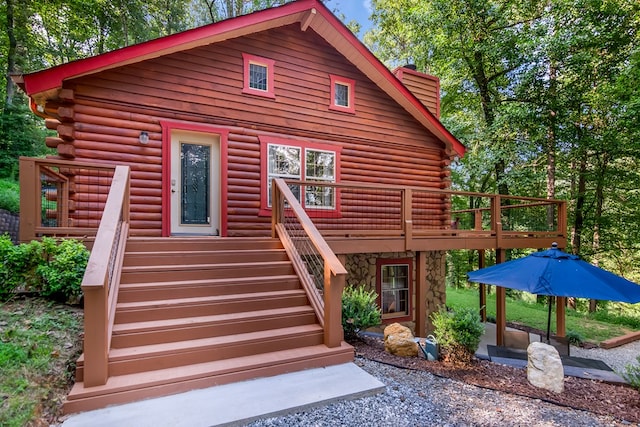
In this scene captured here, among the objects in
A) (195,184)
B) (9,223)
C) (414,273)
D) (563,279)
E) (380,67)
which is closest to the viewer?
(563,279)

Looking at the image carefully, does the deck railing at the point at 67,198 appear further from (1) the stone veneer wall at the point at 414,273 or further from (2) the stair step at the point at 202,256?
(1) the stone veneer wall at the point at 414,273

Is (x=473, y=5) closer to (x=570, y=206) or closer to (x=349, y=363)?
(x=570, y=206)

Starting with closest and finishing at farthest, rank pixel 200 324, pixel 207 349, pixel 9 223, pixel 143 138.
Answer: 1. pixel 207 349
2. pixel 200 324
3. pixel 143 138
4. pixel 9 223

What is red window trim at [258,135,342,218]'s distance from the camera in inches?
266

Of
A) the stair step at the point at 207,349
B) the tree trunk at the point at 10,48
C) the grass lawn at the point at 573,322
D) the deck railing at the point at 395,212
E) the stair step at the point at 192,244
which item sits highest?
the tree trunk at the point at 10,48

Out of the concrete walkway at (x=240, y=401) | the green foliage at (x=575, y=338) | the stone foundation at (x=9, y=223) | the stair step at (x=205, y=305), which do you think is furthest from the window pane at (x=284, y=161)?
the stone foundation at (x=9, y=223)

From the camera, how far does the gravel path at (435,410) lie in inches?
99.3

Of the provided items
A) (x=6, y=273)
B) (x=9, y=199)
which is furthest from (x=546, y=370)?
(x=9, y=199)

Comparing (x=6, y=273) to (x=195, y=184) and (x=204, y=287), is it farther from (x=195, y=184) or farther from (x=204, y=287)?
(x=195, y=184)

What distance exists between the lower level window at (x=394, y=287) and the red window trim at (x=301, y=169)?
1.81 m

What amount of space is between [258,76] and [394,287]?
19.0 feet

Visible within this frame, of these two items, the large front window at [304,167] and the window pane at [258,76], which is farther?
the large front window at [304,167]

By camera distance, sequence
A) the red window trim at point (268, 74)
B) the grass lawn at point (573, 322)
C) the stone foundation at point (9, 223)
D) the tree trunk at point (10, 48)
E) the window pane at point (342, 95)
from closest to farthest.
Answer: the red window trim at point (268, 74), the window pane at point (342, 95), the grass lawn at point (573, 322), the stone foundation at point (9, 223), the tree trunk at point (10, 48)

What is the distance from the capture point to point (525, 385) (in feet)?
11.2
